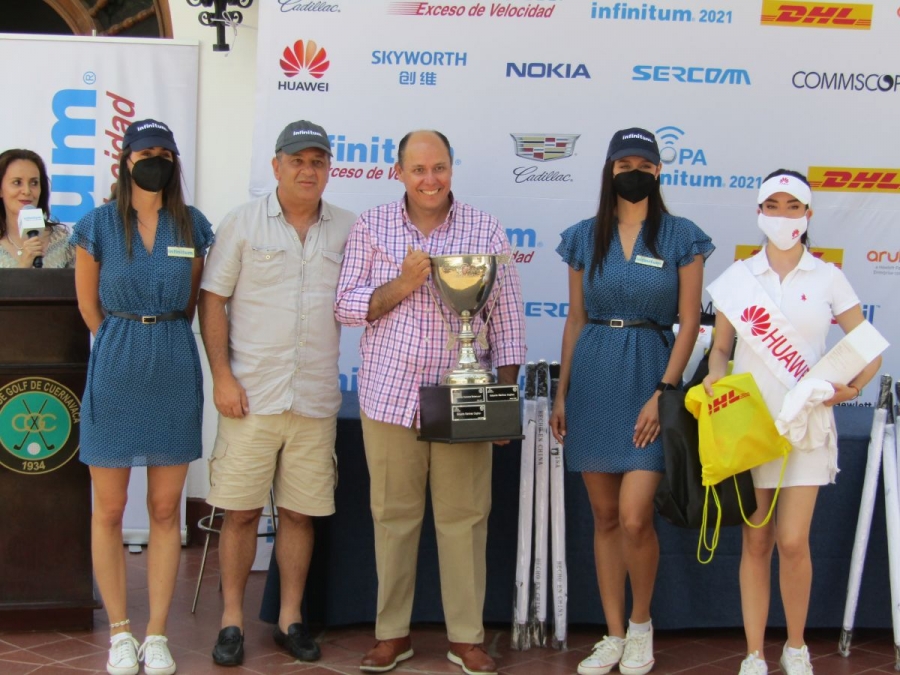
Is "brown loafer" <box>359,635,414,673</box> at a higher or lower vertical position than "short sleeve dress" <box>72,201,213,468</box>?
lower

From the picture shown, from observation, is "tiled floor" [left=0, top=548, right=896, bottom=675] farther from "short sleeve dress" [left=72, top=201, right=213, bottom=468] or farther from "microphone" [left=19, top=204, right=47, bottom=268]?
"microphone" [left=19, top=204, right=47, bottom=268]

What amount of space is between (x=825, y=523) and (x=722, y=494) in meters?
0.93

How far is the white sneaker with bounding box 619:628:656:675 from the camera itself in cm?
370

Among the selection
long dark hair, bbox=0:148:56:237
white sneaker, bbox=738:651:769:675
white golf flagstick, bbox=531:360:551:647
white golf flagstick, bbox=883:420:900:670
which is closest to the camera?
white sneaker, bbox=738:651:769:675

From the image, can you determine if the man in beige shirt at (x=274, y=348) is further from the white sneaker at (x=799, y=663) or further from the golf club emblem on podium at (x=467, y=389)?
the white sneaker at (x=799, y=663)

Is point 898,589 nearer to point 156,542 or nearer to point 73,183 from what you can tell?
point 156,542

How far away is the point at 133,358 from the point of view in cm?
353

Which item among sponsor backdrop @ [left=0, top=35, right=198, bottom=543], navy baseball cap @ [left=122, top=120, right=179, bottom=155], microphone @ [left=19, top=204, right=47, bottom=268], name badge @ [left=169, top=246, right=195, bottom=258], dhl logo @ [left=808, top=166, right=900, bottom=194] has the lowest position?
name badge @ [left=169, top=246, right=195, bottom=258]

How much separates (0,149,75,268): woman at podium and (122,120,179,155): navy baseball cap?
32.4 inches

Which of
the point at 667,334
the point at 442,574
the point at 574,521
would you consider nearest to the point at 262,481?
the point at 442,574

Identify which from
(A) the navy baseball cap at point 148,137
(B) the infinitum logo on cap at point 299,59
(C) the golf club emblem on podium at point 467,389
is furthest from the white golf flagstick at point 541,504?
(B) the infinitum logo on cap at point 299,59

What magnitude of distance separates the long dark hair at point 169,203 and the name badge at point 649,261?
4.96ft

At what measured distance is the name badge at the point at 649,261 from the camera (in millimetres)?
3527

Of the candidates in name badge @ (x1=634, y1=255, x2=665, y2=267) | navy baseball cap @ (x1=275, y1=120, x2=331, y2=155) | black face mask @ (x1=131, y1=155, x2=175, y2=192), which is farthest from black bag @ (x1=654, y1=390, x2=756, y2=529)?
black face mask @ (x1=131, y1=155, x2=175, y2=192)
